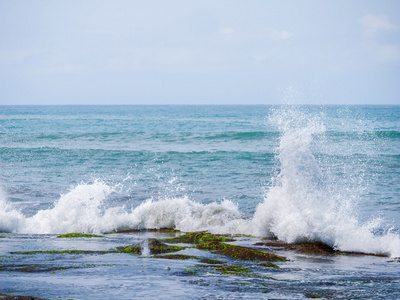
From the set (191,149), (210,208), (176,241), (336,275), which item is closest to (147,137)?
(191,149)

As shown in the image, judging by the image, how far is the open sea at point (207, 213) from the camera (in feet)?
20.5

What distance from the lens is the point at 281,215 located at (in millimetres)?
10953

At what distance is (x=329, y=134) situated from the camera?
3419 cm

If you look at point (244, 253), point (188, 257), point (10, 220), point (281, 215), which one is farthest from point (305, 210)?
point (10, 220)

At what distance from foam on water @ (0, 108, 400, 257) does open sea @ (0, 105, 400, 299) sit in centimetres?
3

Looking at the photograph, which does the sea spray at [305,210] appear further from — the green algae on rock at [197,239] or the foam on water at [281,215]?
the green algae on rock at [197,239]

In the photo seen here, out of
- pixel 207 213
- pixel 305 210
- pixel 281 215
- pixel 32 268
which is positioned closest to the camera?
pixel 32 268

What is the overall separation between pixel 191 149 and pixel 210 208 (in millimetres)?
16815

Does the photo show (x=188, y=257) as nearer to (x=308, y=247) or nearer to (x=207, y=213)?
(x=308, y=247)

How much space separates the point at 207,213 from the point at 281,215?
8.16 ft

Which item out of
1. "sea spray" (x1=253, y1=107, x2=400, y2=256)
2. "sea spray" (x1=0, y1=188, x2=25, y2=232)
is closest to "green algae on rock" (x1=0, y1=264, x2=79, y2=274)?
"sea spray" (x1=253, y1=107, x2=400, y2=256)

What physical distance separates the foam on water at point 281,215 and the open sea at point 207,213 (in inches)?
1.1

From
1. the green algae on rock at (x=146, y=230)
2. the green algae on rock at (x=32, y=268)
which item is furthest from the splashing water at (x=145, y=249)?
the green algae on rock at (x=146, y=230)

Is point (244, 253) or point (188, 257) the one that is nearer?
point (188, 257)
